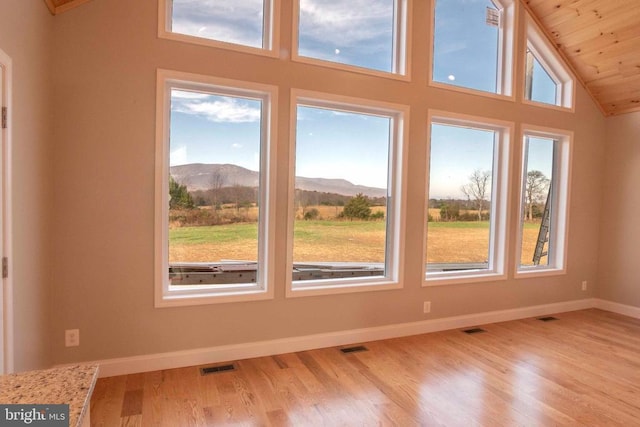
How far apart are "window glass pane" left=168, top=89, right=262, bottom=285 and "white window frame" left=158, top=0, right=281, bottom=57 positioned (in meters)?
0.40

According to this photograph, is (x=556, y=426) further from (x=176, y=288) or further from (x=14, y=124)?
(x=14, y=124)

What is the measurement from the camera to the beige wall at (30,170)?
2.01 m

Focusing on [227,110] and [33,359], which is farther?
[227,110]

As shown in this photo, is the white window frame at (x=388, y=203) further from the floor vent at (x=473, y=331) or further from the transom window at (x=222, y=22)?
the floor vent at (x=473, y=331)

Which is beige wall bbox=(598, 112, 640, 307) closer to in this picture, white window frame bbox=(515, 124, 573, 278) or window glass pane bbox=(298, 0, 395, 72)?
white window frame bbox=(515, 124, 573, 278)

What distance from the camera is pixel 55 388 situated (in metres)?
1.04

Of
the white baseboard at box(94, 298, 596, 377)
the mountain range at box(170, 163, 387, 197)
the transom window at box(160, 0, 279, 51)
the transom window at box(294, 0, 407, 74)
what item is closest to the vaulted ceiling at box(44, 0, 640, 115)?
the transom window at box(294, 0, 407, 74)

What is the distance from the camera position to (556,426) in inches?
86.2

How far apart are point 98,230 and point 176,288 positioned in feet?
2.48

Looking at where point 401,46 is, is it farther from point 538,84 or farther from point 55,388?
point 55,388

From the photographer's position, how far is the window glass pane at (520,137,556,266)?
177 inches

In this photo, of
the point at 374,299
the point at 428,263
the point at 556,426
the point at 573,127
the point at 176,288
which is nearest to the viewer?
the point at 556,426

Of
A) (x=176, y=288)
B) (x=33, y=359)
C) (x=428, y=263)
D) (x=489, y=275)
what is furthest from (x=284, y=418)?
(x=489, y=275)

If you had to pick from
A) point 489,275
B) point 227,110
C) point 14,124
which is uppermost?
point 227,110
